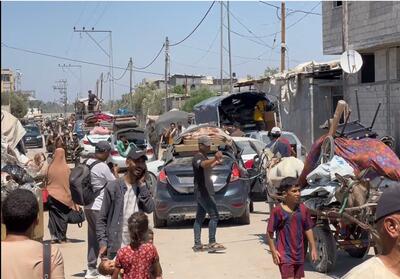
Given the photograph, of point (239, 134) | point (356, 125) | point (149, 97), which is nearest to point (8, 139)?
point (356, 125)

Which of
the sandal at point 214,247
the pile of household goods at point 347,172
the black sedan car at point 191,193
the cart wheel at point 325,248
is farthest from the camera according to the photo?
the black sedan car at point 191,193

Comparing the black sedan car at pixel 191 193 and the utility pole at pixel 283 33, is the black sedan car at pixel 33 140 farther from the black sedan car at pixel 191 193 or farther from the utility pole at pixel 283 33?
the black sedan car at pixel 191 193

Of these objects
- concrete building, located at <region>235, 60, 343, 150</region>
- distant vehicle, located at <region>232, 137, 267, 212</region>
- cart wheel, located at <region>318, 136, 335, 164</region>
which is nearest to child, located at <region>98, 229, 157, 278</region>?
cart wheel, located at <region>318, 136, 335, 164</region>

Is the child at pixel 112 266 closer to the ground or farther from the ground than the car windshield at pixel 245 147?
closer to the ground

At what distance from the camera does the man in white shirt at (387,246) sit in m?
2.37

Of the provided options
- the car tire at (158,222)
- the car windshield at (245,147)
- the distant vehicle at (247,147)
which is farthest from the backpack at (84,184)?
the car windshield at (245,147)

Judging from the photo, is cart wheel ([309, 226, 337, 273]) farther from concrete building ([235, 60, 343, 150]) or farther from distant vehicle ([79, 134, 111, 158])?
distant vehicle ([79, 134, 111, 158])

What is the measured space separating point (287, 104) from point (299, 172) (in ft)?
61.4


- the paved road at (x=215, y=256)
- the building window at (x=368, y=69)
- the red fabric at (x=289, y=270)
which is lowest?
the paved road at (x=215, y=256)

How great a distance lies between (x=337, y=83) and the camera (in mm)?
24500

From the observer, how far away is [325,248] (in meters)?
7.91

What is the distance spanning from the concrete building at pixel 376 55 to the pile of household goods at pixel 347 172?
11460 millimetres

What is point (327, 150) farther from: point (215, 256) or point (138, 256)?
point (138, 256)

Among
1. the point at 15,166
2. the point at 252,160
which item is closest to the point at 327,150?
the point at 15,166
